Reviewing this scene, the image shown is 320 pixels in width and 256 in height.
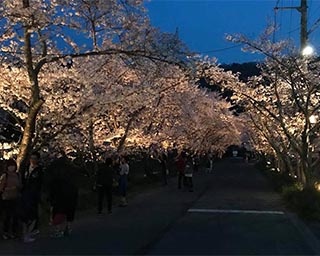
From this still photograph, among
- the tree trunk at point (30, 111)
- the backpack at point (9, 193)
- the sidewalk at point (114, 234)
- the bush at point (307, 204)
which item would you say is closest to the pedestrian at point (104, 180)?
the sidewalk at point (114, 234)

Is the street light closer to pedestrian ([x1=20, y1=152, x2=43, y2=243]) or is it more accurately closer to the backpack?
pedestrian ([x1=20, y1=152, x2=43, y2=243])

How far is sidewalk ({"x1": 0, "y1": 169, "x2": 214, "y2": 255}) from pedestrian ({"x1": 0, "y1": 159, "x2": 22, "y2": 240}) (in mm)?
Answer: 528

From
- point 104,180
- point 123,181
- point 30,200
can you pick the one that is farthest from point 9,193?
point 123,181

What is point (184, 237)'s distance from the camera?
1109 centimetres

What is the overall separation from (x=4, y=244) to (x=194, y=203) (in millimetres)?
10334

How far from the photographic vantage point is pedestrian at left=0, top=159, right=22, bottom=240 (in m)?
10.2

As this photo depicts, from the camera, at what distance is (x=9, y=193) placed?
33.6ft

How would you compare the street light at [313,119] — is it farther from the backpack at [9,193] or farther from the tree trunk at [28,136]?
the backpack at [9,193]

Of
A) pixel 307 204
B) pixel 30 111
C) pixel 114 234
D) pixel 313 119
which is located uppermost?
pixel 313 119

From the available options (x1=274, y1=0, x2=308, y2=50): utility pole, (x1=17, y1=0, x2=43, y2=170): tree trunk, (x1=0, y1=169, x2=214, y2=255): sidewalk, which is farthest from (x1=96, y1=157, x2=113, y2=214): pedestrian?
(x1=274, y1=0, x2=308, y2=50): utility pole

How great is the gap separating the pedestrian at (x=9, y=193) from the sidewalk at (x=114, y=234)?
1.73 feet

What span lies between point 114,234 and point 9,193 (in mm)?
2306

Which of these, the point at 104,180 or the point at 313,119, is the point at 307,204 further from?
the point at 313,119

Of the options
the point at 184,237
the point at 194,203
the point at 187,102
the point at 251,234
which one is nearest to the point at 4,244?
the point at 184,237
